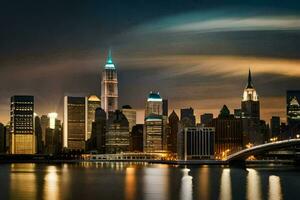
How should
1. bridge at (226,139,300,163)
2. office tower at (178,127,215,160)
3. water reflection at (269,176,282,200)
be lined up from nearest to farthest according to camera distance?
1. water reflection at (269,176,282,200)
2. bridge at (226,139,300,163)
3. office tower at (178,127,215,160)

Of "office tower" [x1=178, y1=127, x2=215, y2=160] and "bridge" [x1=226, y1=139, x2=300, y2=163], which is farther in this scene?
"office tower" [x1=178, y1=127, x2=215, y2=160]

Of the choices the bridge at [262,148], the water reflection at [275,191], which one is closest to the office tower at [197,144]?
the bridge at [262,148]

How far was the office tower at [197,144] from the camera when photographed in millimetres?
97188

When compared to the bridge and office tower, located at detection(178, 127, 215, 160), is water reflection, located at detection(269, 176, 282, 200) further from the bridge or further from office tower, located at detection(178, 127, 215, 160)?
office tower, located at detection(178, 127, 215, 160)

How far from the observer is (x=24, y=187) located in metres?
36.8

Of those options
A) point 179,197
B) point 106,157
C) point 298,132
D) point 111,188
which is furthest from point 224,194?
point 106,157

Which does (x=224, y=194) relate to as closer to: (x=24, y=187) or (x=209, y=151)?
(x=24, y=187)

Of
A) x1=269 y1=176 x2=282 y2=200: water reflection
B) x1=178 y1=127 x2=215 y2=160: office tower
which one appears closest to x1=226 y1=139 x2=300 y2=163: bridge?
x1=178 y1=127 x2=215 y2=160: office tower

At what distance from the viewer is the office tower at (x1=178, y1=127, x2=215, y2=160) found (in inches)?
3826

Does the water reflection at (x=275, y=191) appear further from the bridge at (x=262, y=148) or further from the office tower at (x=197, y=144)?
the office tower at (x=197, y=144)

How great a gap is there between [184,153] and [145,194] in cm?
6666

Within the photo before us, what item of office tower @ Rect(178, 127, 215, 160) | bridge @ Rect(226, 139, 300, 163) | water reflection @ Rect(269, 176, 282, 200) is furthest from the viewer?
office tower @ Rect(178, 127, 215, 160)

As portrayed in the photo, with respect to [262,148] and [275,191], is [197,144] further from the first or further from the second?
[275,191]

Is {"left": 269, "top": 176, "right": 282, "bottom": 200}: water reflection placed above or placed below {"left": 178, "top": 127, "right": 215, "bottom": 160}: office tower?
below
